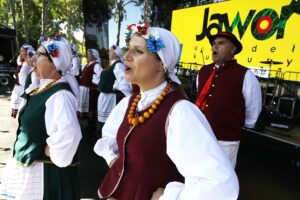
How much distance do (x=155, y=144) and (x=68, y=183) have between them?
118cm

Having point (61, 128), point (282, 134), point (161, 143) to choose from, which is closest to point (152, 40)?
point (161, 143)

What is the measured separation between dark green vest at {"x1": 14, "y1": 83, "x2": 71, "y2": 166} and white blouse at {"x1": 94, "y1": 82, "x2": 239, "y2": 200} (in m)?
1.08

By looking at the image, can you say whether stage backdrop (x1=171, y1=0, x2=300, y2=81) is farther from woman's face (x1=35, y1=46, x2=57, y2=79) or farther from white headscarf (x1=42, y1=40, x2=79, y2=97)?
woman's face (x1=35, y1=46, x2=57, y2=79)

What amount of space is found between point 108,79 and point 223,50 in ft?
9.14

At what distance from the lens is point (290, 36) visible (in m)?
5.08

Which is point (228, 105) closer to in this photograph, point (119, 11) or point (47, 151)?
point (47, 151)

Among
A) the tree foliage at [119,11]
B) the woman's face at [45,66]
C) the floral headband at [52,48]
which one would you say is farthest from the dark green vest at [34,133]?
the tree foliage at [119,11]

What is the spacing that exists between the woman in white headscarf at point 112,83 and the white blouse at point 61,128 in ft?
8.99

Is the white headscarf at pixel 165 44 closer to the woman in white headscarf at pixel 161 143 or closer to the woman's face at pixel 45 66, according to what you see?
the woman in white headscarf at pixel 161 143

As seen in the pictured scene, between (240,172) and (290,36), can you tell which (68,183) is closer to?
(240,172)

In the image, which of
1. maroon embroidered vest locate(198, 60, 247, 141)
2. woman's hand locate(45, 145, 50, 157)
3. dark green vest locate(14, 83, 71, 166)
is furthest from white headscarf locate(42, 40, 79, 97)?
maroon embroidered vest locate(198, 60, 247, 141)

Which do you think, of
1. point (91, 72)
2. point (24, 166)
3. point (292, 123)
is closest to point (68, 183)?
point (24, 166)

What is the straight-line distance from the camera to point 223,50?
2.87 meters

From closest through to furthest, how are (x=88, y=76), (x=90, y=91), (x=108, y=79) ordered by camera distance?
(x=108, y=79) → (x=88, y=76) → (x=90, y=91)
